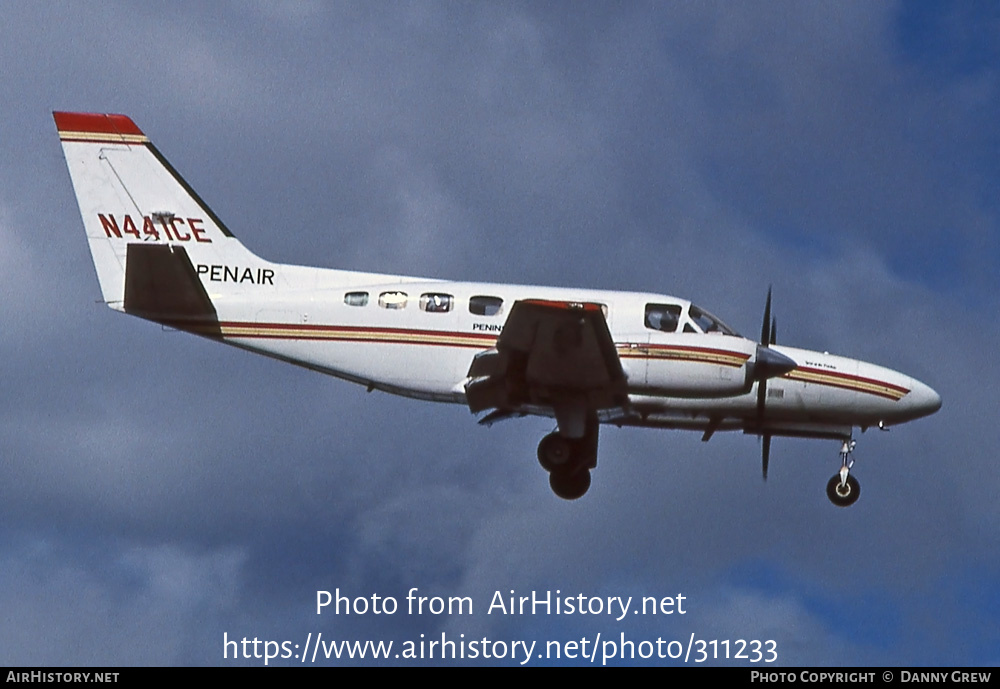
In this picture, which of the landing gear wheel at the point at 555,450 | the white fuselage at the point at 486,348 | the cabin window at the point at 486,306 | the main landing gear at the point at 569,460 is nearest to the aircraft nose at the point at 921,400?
the white fuselage at the point at 486,348

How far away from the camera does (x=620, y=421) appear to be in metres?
28.0

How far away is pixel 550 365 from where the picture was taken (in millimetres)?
25312

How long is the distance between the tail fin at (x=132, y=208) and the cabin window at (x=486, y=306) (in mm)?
4286

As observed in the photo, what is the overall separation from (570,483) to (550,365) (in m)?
3.05

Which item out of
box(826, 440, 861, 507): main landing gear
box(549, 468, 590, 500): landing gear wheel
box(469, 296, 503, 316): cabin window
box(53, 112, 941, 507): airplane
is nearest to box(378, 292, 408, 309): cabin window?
box(53, 112, 941, 507): airplane

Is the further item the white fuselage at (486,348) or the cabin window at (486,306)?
the cabin window at (486,306)

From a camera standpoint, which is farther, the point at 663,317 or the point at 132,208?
the point at 132,208

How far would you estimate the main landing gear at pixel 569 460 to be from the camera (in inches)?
1046

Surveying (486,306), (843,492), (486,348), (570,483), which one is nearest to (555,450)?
(570,483)

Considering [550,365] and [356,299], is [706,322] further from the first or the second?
[356,299]

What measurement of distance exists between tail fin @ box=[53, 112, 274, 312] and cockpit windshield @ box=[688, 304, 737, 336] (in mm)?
8292

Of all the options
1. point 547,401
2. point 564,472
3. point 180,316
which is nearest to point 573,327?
point 547,401

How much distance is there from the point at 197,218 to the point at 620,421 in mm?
9383

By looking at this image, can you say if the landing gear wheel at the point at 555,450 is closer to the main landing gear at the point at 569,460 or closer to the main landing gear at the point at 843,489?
the main landing gear at the point at 569,460
